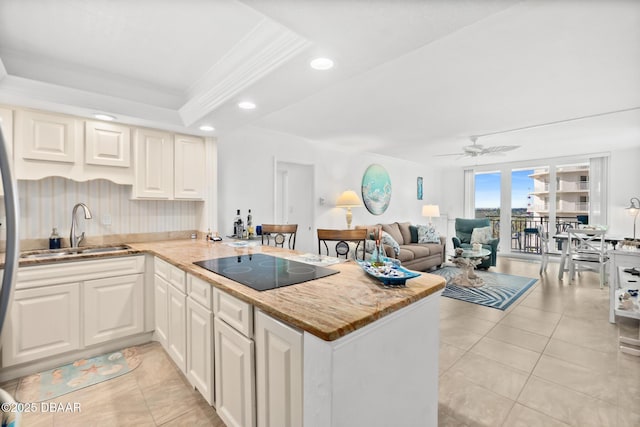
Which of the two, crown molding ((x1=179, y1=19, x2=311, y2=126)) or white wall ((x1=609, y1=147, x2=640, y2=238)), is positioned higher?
crown molding ((x1=179, y1=19, x2=311, y2=126))

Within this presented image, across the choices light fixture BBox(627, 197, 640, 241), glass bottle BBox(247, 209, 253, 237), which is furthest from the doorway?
light fixture BBox(627, 197, 640, 241)

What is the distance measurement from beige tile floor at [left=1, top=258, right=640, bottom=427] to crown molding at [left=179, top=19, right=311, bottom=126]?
7.12ft

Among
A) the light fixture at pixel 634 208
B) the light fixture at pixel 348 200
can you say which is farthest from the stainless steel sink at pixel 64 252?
the light fixture at pixel 634 208

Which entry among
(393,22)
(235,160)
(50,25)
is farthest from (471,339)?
(50,25)

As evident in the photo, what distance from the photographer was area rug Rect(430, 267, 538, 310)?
150 inches

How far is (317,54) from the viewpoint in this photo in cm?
166

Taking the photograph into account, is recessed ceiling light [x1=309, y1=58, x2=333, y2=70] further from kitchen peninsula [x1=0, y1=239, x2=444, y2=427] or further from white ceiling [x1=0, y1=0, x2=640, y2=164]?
kitchen peninsula [x1=0, y1=239, x2=444, y2=427]

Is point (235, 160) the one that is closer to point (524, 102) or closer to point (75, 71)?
point (75, 71)

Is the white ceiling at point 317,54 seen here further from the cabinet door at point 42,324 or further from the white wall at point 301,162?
the cabinet door at point 42,324

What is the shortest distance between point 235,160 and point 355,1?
2982 mm

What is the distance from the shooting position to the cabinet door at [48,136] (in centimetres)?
239

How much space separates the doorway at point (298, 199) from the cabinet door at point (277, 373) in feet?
11.0

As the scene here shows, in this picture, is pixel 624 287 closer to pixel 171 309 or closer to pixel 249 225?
pixel 249 225

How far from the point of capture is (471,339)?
2768 mm
